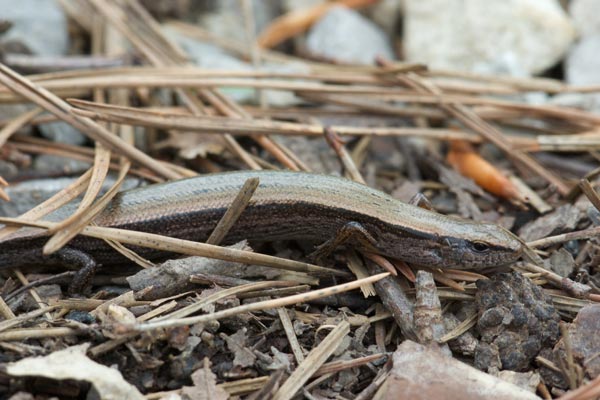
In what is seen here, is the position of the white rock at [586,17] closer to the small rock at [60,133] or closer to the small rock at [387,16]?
the small rock at [387,16]

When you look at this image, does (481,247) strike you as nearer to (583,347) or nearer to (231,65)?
(583,347)

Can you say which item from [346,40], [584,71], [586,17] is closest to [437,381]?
[584,71]

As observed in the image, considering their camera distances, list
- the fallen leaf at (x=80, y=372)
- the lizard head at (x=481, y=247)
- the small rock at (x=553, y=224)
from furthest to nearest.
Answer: the small rock at (x=553, y=224) < the lizard head at (x=481, y=247) < the fallen leaf at (x=80, y=372)

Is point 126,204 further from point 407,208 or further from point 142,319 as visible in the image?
point 407,208

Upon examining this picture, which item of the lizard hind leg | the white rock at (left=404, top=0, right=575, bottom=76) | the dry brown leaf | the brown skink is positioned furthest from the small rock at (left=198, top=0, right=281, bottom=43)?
the dry brown leaf

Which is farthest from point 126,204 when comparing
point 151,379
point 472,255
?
point 472,255

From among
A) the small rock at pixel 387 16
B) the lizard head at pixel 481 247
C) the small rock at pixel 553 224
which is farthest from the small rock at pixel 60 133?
the small rock at pixel 387 16
